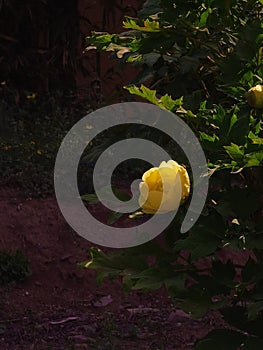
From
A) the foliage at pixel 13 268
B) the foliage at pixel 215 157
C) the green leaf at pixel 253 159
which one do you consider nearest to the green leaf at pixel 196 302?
the foliage at pixel 215 157

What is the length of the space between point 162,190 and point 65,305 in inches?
123

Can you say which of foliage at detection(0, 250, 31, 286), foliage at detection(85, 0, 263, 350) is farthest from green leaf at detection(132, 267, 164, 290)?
foliage at detection(0, 250, 31, 286)

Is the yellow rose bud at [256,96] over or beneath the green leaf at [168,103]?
over

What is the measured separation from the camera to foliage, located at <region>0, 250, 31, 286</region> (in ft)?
17.5

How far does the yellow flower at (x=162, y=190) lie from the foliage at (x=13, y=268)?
10.8 feet

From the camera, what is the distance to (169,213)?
228 centimetres

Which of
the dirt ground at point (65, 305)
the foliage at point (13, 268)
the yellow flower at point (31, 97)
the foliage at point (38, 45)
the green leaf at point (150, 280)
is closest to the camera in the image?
the green leaf at point (150, 280)

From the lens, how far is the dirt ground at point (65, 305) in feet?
14.9

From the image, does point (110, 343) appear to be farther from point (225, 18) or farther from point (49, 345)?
point (225, 18)

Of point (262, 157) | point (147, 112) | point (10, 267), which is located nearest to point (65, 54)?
point (10, 267)

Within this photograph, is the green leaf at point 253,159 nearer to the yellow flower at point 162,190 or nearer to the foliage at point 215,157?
the foliage at point 215,157

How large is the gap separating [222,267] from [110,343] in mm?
2016

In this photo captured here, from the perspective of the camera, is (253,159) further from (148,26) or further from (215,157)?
(148,26)

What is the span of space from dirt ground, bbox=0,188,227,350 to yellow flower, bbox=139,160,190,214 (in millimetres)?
2221
